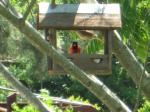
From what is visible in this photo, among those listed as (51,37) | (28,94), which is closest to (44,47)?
(51,37)

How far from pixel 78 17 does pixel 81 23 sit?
5 centimetres

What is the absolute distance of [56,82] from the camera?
18.2 metres

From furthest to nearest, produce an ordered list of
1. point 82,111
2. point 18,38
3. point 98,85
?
point 18,38
point 82,111
point 98,85

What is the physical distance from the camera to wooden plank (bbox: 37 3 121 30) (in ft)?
9.89

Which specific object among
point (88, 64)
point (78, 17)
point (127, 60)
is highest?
point (78, 17)

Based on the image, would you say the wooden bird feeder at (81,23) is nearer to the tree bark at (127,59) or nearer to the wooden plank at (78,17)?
the wooden plank at (78,17)

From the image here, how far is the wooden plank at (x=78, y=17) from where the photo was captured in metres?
3.02

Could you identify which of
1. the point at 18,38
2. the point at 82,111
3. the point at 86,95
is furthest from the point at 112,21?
the point at 86,95

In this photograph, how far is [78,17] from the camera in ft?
10.00

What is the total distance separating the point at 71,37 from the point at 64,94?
13831mm

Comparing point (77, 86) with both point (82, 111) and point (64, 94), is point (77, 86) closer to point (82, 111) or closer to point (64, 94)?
point (64, 94)

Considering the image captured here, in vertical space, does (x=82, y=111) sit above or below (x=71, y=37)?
below

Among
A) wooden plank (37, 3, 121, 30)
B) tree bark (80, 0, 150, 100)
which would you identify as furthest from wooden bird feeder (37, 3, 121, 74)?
tree bark (80, 0, 150, 100)

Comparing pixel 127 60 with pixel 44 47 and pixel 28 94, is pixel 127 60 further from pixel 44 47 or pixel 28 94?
pixel 44 47
